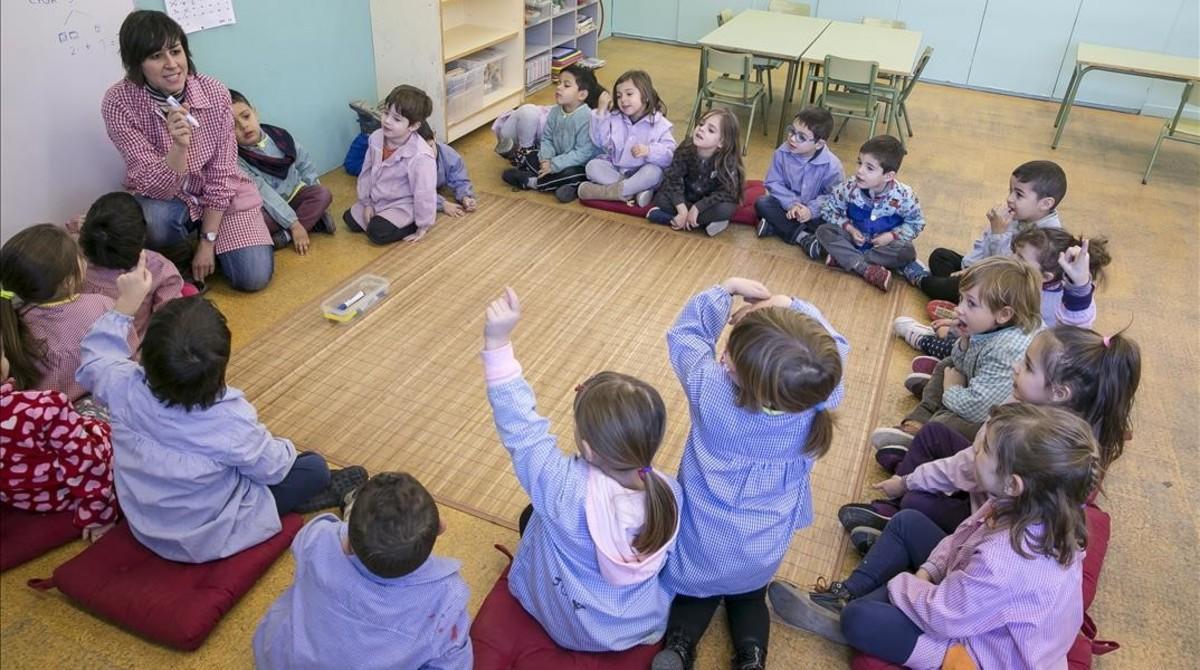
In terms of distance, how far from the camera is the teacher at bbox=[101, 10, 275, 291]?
2.47 m

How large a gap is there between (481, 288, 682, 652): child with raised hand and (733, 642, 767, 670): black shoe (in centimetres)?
26

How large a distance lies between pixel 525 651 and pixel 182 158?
6.47 feet

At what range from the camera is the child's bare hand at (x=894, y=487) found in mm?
2047

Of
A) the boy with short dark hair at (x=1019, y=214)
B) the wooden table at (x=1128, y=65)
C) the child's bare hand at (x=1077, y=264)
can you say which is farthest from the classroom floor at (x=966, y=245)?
the child's bare hand at (x=1077, y=264)

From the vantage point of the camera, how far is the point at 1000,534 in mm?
1509

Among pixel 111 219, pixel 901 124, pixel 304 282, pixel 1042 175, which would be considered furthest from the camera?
pixel 901 124

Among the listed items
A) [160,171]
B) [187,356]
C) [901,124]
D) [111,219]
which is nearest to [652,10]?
[901,124]

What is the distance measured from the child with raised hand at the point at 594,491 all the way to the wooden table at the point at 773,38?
3.60m

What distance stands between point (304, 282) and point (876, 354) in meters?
2.16

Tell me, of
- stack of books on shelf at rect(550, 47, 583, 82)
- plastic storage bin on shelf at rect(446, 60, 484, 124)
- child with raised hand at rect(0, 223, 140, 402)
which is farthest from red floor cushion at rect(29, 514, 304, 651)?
stack of books on shelf at rect(550, 47, 583, 82)

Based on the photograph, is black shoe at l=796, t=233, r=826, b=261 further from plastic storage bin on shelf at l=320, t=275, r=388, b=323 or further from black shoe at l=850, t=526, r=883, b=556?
plastic storage bin on shelf at l=320, t=275, r=388, b=323

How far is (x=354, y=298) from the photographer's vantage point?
2.83m

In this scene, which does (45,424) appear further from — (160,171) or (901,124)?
(901,124)

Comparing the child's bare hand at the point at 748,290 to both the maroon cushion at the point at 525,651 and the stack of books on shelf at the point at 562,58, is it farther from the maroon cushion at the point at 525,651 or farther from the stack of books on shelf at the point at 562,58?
the stack of books on shelf at the point at 562,58
